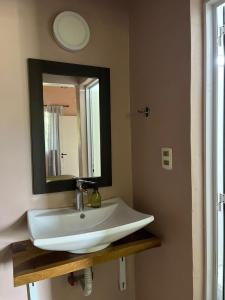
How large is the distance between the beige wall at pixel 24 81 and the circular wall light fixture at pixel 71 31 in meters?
0.04

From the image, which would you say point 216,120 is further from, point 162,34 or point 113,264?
point 113,264

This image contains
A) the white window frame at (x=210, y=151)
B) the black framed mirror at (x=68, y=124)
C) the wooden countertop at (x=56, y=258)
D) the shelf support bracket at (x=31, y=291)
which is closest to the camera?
the wooden countertop at (x=56, y=258)

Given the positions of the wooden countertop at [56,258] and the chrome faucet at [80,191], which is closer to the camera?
the wooden countertop at [56,258]

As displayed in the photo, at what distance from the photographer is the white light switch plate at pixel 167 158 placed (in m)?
1.39

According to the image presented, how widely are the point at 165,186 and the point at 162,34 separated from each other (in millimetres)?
879

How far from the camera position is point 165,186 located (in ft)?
4.75

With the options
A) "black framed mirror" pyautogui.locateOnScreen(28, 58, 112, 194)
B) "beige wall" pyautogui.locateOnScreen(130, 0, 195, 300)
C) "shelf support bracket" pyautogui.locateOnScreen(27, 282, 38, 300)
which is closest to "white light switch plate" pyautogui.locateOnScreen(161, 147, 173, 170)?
"beige wall" pyautogui.locateOnScreen(130, 0, 195, 300)

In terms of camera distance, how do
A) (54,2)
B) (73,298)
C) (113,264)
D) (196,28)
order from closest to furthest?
(196,28)
(54,2)
(73,298)
(113,264)

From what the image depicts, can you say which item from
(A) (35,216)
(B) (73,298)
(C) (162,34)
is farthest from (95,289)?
(C) (162,34)

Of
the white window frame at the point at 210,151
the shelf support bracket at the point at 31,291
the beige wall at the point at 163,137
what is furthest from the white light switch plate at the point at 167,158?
the shelf support bracket at the point at 31,291

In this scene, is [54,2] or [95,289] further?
[95,289]

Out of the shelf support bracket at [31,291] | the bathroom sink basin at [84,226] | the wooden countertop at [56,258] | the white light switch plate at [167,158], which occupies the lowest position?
the shelf support bracket at [31,291]

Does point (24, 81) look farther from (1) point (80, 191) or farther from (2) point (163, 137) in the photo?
(2) point (163, 137)

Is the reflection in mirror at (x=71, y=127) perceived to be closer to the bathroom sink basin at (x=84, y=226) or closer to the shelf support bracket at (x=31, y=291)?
the bathroom sink basin at (x=84, y=226)
